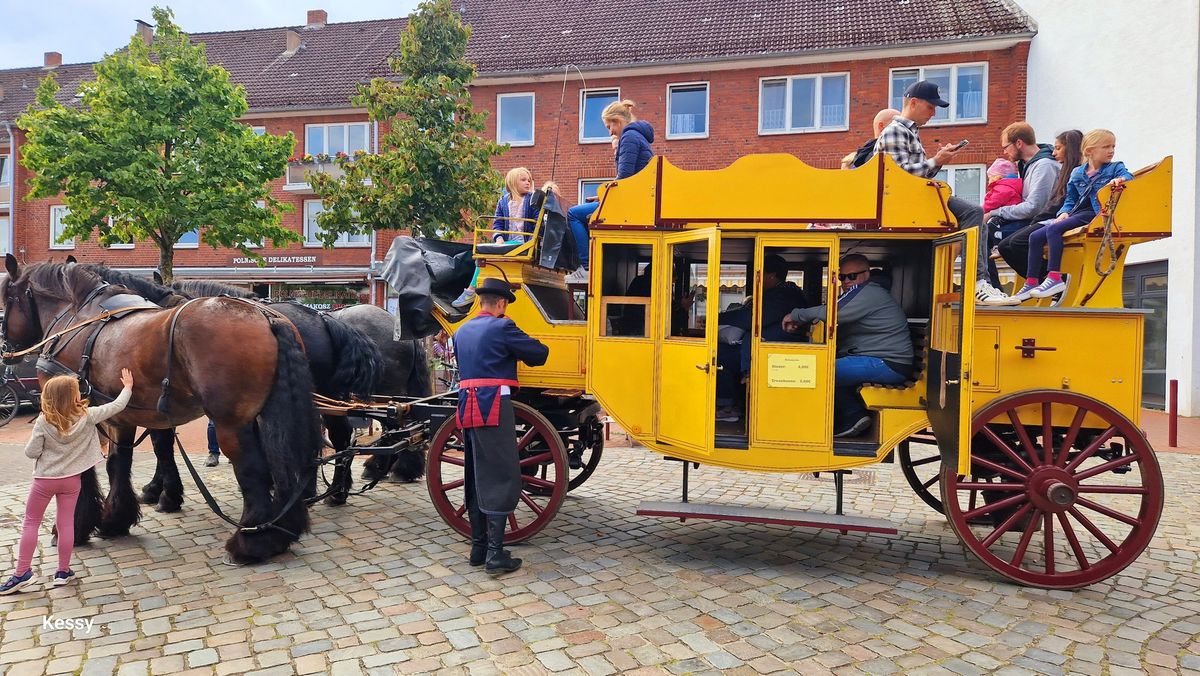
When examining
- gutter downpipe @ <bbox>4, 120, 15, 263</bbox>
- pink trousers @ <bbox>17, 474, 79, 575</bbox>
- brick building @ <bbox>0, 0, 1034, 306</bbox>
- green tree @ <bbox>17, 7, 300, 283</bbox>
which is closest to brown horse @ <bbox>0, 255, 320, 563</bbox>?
pink trousers @ <bbox>17, 474, 79, 575</bbox>

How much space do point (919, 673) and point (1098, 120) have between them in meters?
15.0

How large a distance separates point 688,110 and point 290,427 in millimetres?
16819

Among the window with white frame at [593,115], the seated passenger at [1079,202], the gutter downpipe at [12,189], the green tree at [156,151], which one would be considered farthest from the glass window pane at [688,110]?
the gutter downpipe at [12,189]

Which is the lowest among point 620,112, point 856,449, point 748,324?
point 856,449

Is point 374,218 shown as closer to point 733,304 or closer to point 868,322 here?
point 733,304

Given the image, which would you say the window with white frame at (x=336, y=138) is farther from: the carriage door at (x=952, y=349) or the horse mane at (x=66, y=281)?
the carriage door at (x=952, y=349)

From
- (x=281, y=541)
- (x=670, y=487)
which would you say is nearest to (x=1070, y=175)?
(x=670, y=487)

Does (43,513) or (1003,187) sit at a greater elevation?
(1003,187)

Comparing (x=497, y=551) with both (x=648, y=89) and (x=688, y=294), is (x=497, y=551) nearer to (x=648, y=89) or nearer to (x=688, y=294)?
(x=688, y=294)

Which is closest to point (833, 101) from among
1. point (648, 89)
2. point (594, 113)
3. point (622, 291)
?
point (648, 89)

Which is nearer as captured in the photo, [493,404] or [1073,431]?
[1073,431]

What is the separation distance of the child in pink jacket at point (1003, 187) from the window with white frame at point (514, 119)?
54.0ft

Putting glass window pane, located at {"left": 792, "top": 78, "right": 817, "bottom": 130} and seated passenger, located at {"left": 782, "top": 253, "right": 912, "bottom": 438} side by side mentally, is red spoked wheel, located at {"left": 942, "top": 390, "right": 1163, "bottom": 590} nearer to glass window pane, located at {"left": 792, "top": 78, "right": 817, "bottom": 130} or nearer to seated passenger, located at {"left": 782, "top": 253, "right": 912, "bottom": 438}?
seated passenger, located at {"left": 782, "top": 253, "right": 912, "bottom": 438}

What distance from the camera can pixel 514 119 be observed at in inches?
803
